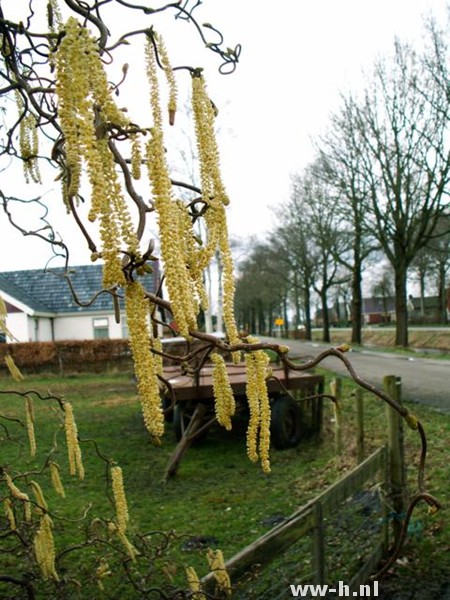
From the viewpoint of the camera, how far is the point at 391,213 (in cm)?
2395

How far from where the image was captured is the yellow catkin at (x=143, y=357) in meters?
0.99

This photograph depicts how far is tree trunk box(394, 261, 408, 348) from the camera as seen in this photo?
2486 centimetres

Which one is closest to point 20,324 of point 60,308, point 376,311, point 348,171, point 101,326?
point 60,308

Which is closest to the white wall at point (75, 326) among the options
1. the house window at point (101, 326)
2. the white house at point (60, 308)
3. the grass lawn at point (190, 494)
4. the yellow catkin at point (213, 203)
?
the white house at point (60, 308)

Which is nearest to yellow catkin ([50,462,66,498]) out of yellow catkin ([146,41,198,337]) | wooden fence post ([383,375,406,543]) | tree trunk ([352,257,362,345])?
yellow catkin ([146,41,198,337])

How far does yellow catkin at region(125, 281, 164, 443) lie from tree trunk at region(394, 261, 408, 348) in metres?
24.7

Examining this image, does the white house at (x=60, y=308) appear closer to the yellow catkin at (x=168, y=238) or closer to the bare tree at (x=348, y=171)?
the bare tree at (x=348, y=171)

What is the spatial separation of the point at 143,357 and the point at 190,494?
246 inches

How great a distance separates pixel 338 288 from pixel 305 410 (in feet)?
163

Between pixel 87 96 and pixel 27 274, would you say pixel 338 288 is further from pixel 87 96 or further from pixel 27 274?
pixel 87 96

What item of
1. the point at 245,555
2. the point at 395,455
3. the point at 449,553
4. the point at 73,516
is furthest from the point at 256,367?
the point at 73,516

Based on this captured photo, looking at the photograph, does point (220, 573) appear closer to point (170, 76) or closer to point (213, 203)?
point (213, 203)

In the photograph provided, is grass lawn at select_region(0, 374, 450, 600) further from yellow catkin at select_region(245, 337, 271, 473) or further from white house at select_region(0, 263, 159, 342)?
white house at select_region(0, 263, 159, 342)

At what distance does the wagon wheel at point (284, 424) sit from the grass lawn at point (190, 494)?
168 millimetres
